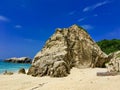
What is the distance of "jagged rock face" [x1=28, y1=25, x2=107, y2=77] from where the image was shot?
51.4ft

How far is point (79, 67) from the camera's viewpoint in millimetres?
17453

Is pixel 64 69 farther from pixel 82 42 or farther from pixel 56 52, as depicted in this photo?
pixel 82 42

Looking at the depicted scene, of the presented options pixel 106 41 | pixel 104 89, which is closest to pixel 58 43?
pixel 104 89

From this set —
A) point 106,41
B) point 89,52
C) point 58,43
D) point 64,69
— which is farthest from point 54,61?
point 106,41

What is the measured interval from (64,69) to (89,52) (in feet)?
12.4

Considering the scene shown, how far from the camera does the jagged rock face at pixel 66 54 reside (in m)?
15.7

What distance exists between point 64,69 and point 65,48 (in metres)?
2.21

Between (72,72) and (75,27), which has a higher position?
(75,27)

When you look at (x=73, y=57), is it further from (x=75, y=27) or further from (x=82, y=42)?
(x=75, y=27)

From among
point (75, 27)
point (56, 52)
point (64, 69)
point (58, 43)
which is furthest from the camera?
point (75, 27)

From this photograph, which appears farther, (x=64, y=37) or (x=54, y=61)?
(x=64, y=37)

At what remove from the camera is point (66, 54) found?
16703 millimetres

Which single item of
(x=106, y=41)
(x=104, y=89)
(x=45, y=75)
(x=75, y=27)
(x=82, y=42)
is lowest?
(x=104, y=89)

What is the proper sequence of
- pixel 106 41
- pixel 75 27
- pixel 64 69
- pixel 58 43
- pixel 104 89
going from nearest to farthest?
1. pixel 104 89
2. pixel 64 69
3. pixel 58 43
4. pixel 75 27
5. pixel 106 41
